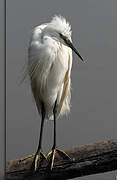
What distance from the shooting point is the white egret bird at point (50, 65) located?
4.89 feet

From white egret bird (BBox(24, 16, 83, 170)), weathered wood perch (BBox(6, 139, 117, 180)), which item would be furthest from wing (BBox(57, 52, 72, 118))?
weathered wood perch (BBox(6, 139, 117, 180))

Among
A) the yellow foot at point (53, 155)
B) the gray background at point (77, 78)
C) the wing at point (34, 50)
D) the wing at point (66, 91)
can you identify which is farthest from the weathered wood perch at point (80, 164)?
the wing at point (34, 50)

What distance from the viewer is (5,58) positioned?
1.58 meters

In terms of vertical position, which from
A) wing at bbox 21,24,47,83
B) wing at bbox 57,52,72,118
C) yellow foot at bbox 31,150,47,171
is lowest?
yellow foot at bbox 31,150,47,171

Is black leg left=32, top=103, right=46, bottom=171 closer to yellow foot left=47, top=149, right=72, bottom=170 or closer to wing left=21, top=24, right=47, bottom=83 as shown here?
yellow foot left=47, top=149, right=72, bottom=170

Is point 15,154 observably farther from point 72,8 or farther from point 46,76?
point 72,8

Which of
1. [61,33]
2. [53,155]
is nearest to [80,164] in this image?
[53,155]

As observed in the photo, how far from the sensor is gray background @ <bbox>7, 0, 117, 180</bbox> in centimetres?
157

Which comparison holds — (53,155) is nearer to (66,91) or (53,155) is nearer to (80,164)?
(80,164)

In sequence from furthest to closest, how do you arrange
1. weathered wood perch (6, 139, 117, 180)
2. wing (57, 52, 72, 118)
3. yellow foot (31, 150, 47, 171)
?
wing (57, 52, 72, 118) < yellow foot (31, 150, 47, 171) < weathered wood perch (6, 139, 117, 180)

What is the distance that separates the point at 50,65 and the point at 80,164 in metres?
0.49

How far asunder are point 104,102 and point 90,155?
0.39 m

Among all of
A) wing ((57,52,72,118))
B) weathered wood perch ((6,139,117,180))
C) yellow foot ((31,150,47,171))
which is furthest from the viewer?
wing ((57,52,72,118))

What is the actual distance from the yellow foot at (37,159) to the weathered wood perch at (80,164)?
2 cm
